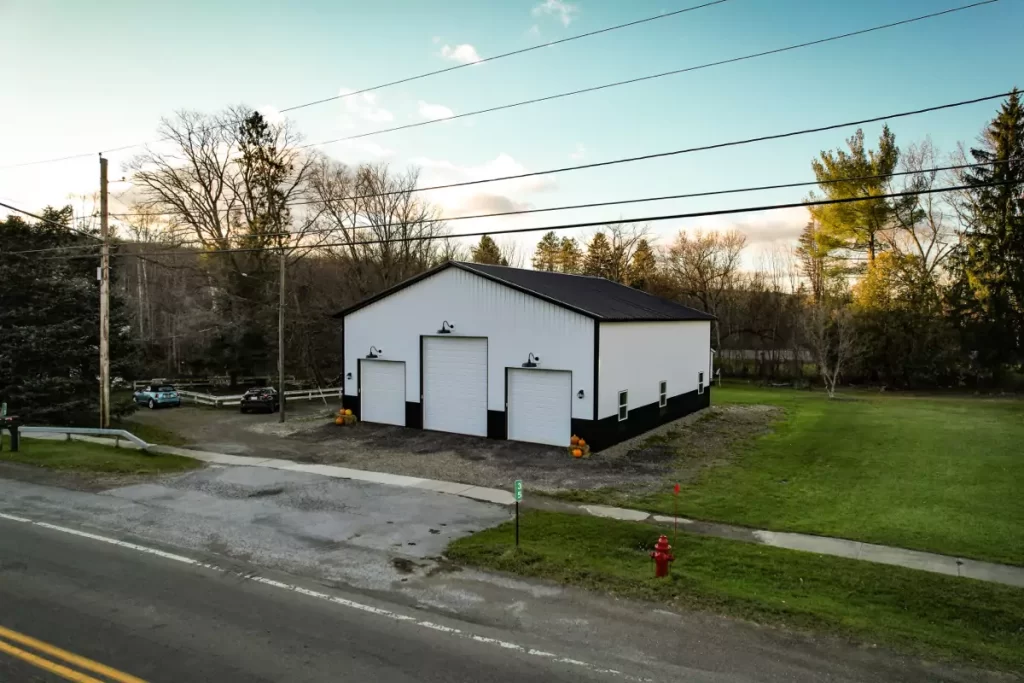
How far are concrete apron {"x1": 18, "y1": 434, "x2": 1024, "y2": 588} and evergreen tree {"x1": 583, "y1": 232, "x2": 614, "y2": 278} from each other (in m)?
43.5

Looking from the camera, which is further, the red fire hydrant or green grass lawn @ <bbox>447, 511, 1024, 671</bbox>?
the red fire hydrant

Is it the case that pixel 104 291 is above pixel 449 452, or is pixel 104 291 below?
above

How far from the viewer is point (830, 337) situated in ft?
142

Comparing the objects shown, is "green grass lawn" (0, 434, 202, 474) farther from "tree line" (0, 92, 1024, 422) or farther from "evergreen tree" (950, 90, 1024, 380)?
"evergreen tree" (950, 90, 1024, 380)

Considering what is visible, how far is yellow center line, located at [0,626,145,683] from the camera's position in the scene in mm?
6260

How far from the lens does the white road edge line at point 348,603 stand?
6852 mm

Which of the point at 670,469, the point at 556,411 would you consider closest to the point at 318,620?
the point at 670,469

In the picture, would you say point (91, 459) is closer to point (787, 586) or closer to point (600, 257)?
point (787, 586)

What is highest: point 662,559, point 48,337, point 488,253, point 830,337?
point 488,253

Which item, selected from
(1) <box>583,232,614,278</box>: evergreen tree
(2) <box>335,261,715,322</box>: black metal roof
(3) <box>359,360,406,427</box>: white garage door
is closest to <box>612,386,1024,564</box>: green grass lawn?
(2) <box>335,261,715,322</box>: black metal roof

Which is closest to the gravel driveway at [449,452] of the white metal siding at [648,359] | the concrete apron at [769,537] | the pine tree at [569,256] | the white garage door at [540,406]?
the white garage door at [540,406]

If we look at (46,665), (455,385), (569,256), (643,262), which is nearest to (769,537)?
(46,665)

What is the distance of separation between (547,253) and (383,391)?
44872mm

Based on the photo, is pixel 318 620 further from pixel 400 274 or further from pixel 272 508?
pixel 400 274
